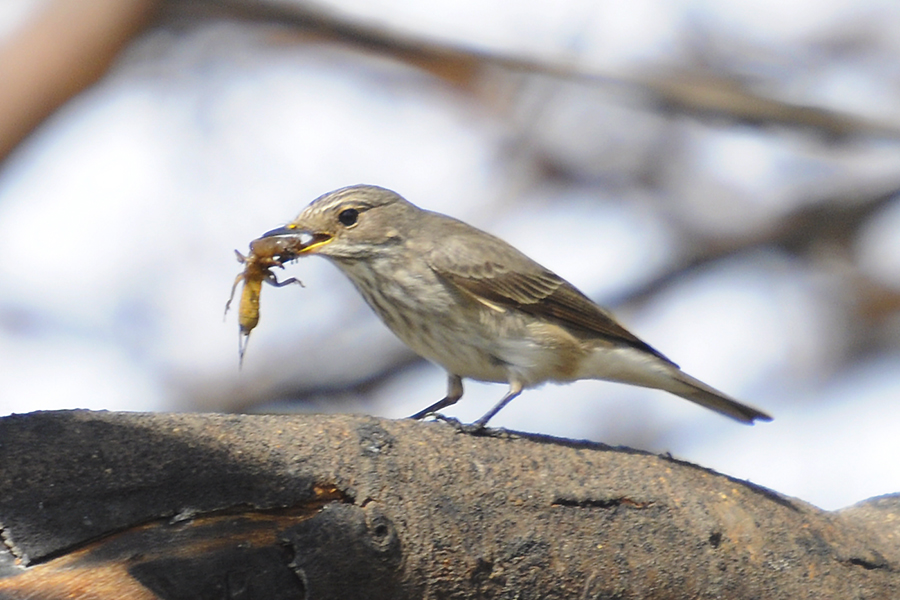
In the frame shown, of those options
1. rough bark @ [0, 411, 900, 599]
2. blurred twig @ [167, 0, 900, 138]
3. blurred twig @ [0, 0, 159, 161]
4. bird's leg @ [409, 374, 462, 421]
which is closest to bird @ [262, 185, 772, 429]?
bird's leg @ [409, 374, 462, 421]

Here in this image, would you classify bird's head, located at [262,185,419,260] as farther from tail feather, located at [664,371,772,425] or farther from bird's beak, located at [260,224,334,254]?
tail feather, located at [664,371,772,425]

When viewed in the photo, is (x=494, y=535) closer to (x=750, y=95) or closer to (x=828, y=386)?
(x=750, y=95)

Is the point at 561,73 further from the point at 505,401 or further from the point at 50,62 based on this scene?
the point at 50,62

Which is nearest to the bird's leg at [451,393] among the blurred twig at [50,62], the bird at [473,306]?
the bird at [473,306]

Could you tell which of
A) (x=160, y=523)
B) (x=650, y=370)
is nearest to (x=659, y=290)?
(x=650, y=370)

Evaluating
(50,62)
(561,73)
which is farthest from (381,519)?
(561,73)

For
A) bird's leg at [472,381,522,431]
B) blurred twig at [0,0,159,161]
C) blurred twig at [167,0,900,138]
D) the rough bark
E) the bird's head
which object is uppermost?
blurred twig at [167,0,900,138]
